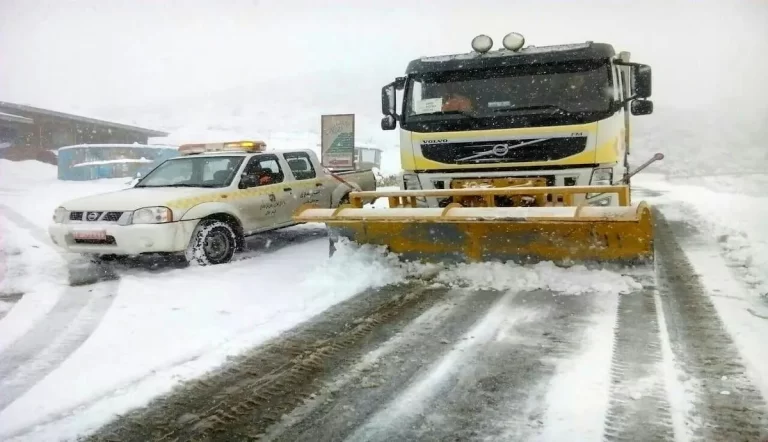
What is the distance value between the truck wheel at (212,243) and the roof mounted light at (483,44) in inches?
146

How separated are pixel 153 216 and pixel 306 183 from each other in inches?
101

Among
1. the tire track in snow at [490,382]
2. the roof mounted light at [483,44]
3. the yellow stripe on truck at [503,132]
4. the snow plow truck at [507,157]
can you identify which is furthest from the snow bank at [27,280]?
the roof mounted light at [483,44]

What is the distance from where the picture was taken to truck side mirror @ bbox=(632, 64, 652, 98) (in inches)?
248

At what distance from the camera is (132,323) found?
4.61 meters

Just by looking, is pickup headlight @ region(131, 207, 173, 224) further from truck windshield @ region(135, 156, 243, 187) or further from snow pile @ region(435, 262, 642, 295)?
snow pile @ region(435, 262, 642, 295)

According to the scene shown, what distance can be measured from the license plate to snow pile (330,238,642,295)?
8.40 ft

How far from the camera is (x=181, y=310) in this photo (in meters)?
4.90

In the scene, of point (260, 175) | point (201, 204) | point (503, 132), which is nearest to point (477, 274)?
Result: point (503, 132)

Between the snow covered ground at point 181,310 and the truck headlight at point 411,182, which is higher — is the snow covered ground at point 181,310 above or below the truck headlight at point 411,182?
below

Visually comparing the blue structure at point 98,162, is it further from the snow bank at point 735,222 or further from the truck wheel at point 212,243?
the snow bank at point 735,222

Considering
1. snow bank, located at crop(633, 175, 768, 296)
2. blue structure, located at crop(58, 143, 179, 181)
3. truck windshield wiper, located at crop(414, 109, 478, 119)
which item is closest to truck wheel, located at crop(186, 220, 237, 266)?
truck windshield wiper, located at crop(414, 109, 478, 119)

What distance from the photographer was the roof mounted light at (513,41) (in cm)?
667

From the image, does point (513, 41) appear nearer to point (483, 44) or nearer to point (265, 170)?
point (483, 44)

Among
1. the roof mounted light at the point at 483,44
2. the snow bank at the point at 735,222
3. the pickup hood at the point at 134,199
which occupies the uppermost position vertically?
the roof mounted light at the point at 483,44
